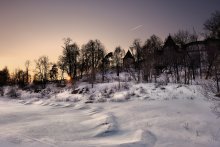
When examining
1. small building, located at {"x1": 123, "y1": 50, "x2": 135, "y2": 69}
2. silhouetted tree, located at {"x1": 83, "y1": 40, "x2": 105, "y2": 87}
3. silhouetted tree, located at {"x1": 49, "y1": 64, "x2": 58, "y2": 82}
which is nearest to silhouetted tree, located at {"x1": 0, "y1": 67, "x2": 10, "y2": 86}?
silhouetted tree, located at {"x1": 49, "y1": 64, "x2": 58, "y2": 82}

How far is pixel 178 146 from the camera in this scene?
7.16 m

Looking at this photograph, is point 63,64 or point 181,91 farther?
point 63,64

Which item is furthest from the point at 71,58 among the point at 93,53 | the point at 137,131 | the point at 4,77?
the point at 137,131

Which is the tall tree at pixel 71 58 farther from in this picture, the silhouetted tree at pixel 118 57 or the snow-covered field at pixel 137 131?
the snow-covered field at pixel 137 131

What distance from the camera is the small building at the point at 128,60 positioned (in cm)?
5721

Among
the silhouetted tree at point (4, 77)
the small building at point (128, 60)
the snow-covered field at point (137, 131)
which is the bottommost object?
the snow-covered field at point (137, 131)

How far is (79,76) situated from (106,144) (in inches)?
2199

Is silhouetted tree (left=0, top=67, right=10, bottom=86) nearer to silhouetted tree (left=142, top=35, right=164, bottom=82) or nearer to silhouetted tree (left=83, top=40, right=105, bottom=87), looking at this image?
silhouetted tree (left=83, top=40, right=105, bottom=87)

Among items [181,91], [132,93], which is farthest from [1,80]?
[181,91]

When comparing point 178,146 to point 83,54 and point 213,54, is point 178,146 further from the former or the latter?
point 83,54

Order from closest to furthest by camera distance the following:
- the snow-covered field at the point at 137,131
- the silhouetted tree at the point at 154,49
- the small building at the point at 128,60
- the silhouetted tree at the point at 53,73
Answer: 1. the snow-covered field at the point at 137,131
2. the silhouetted tree at the point at 154,49
3. the small building at the point at 128,60
4. the silhouetted tree at the point at 53,73

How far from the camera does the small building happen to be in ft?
188

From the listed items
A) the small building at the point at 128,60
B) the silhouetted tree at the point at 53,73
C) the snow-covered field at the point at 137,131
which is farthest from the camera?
the silhouetted tree at the point at 53,73

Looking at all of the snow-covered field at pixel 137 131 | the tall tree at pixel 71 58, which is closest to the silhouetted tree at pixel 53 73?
the tall tree at pixel 71 58
